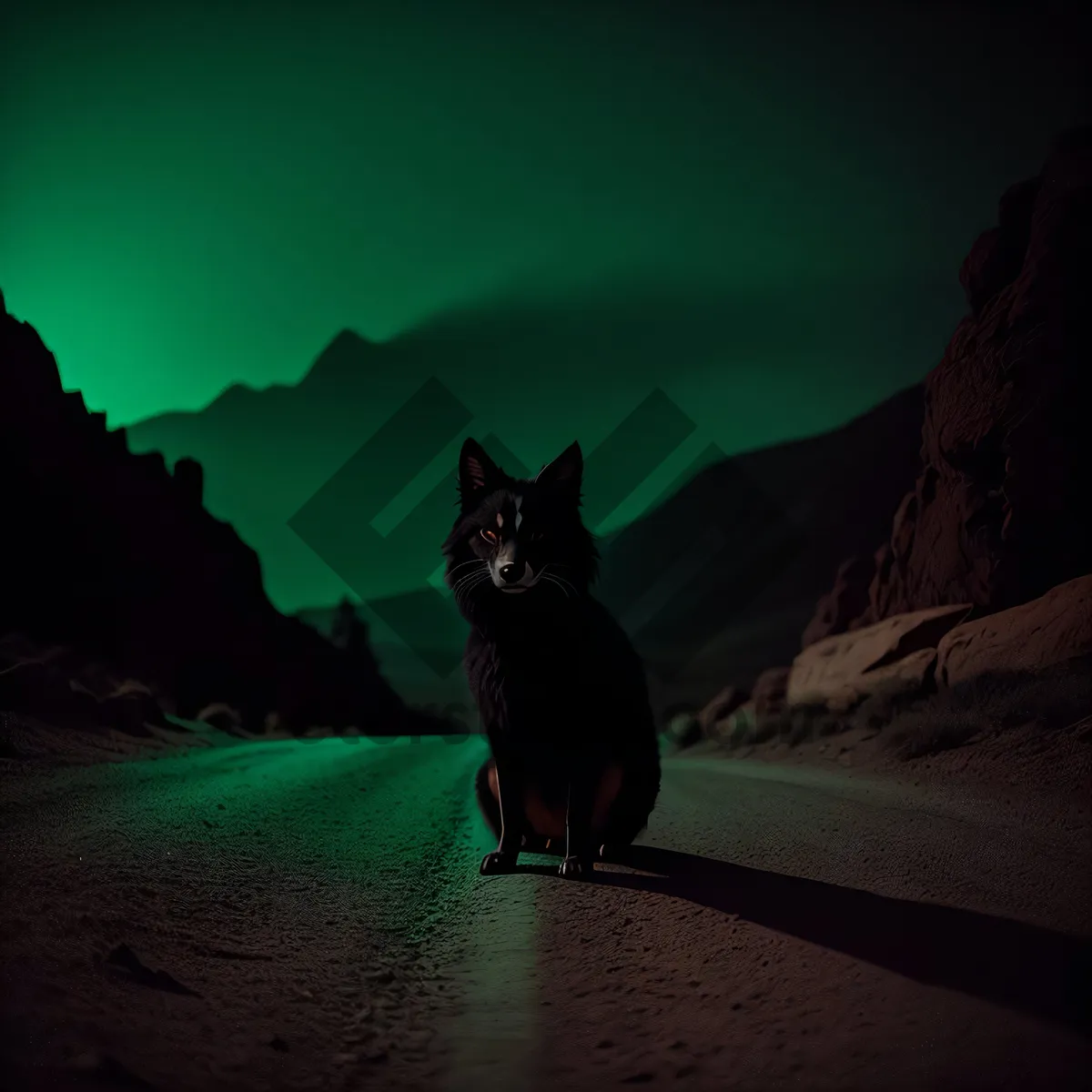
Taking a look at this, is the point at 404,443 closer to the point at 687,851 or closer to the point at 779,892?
the point at 687,851

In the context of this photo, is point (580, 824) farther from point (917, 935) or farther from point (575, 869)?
point (917, 935)

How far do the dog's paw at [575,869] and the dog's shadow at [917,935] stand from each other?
20 millimetres

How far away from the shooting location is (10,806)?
1791mm

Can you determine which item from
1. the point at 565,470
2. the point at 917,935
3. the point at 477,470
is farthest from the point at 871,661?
the point at 477,470

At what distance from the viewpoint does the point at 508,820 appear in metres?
1.85

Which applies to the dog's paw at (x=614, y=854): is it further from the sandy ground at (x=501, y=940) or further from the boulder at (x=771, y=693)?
the boulder at (x=771, y=693)

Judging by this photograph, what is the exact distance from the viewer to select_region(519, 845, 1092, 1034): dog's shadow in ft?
4.88

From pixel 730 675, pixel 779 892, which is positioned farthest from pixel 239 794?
pixel 730 675

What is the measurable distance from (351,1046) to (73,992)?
498 mm

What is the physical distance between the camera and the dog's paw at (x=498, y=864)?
1810 millimetres

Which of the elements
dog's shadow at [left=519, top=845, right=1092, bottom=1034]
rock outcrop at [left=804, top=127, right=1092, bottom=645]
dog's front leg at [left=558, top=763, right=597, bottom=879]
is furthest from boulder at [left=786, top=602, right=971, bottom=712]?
dog's front leg at [left=558, top=763, right=597, bottom=879]

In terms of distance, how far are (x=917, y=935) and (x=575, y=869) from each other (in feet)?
2.47

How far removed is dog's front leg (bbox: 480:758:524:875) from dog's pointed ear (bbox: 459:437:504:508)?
687 mm

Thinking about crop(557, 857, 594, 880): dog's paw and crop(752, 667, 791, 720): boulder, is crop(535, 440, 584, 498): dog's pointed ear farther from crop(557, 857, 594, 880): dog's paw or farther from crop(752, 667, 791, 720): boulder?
crop(752, 667, 791, 720): boulder
